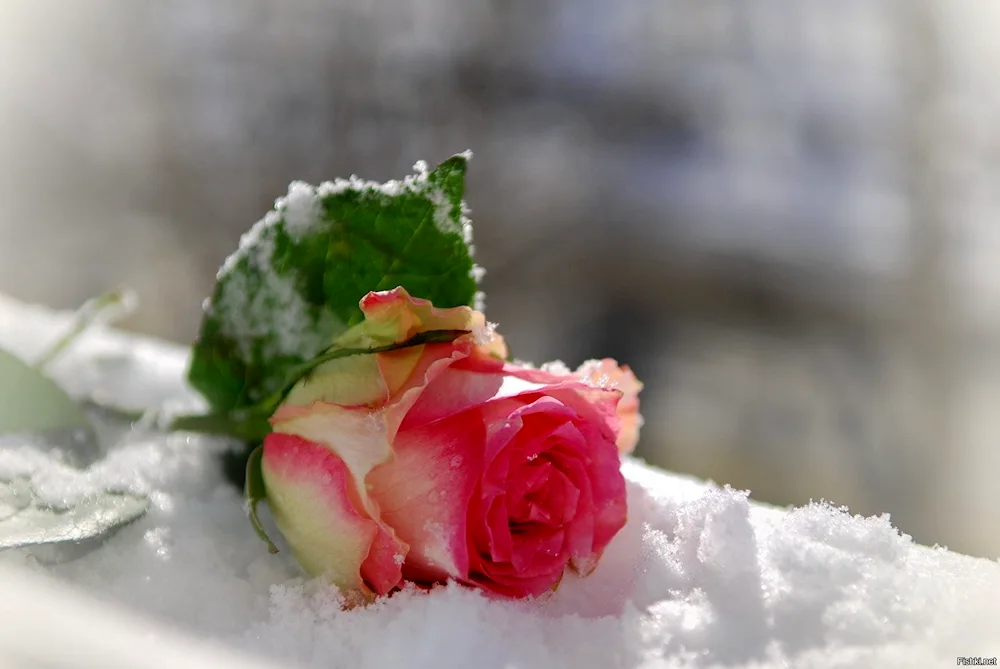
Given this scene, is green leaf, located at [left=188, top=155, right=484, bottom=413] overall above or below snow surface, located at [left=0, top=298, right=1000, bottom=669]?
above

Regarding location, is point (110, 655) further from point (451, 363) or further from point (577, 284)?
point (577, 284)

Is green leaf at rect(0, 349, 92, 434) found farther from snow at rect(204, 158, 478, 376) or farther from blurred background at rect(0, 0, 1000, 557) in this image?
blurred background at rect(0, 0, 1000, 557)

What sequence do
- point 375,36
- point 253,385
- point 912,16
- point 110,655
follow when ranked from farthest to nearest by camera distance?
point 375,36 → point 912,16 → point 253,385 → point 110,655

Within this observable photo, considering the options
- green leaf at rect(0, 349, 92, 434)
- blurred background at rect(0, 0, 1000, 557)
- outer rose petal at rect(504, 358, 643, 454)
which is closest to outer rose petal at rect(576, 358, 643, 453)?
outer rose petal at rect(504, 358, 643, 454)

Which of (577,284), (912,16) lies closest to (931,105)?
(912,16)

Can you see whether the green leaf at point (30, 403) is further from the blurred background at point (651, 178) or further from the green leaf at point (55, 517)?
the blurred background at point (651, 178)

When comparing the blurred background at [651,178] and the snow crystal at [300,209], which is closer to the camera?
the snow crystal at [300,209]

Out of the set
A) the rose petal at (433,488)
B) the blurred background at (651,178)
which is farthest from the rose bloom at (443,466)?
the blurred background at (651,178)

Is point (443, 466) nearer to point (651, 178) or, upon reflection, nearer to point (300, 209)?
point (300, 209)

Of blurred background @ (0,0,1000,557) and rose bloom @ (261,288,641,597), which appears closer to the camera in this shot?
rose bloom @ (261,288,641,597)
